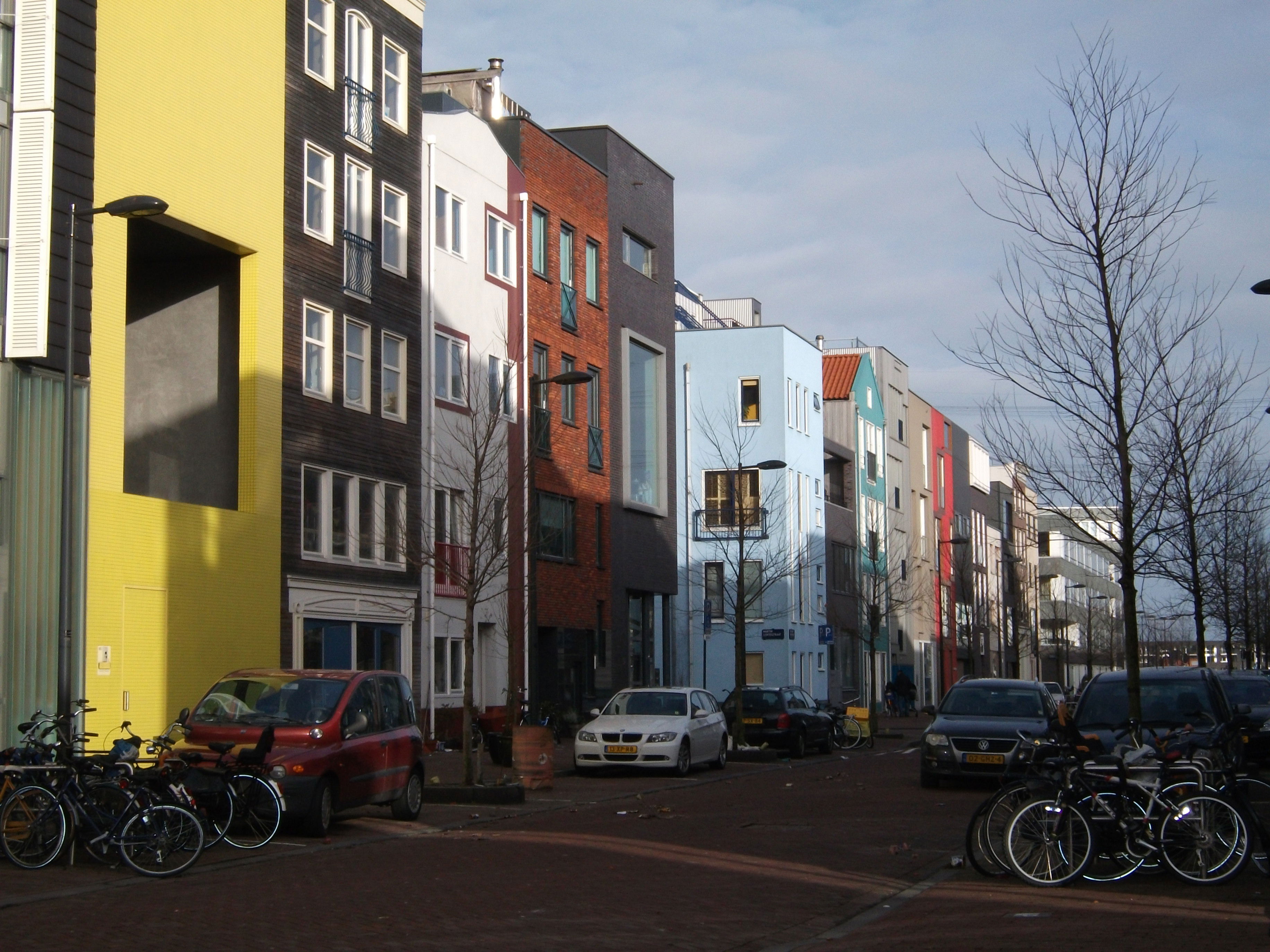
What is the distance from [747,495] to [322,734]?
4591 centimetres

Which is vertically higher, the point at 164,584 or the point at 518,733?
the point at 164,584

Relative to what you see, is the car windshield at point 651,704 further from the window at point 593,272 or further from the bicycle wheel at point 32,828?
the window at point 593,272

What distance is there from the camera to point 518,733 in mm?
24203

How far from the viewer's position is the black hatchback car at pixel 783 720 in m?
34.5

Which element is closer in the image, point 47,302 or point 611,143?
point 47,302

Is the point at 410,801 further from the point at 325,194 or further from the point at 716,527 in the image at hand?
the point at 716,527

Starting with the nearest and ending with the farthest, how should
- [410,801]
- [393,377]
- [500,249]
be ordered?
[410,801] → [393,377] → [500,249]

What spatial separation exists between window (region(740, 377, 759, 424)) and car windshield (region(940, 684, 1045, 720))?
123 ft

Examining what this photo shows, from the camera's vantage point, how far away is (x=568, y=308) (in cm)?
4328

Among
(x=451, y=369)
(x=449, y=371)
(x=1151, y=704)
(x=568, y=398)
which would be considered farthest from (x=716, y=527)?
(x=1151, y=704)

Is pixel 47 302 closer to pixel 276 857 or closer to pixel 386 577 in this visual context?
pixel 276 857

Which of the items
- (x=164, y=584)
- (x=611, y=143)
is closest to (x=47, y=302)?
(x=164, y=584)

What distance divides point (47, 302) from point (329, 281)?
9.89 meters

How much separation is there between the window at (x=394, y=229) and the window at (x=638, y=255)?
12823 mm
